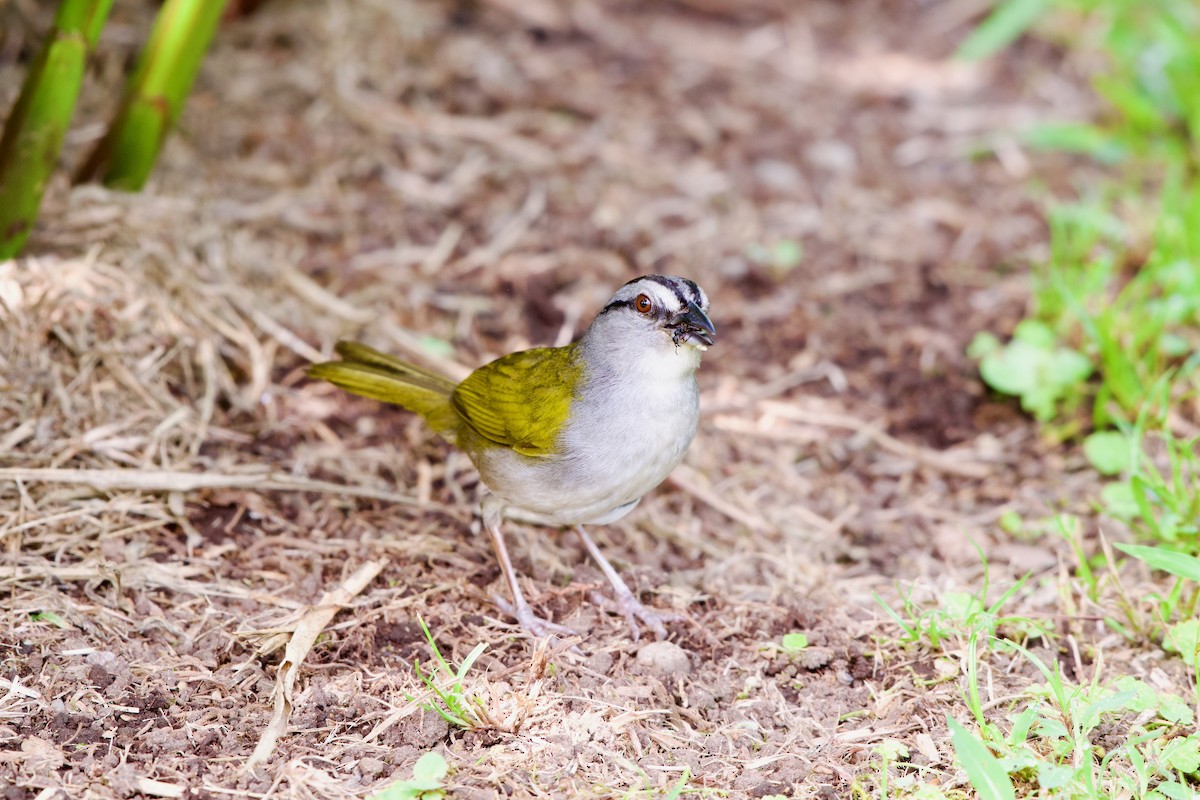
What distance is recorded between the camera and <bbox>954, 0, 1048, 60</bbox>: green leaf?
29.5 ft

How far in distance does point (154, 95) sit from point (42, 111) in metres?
0.71

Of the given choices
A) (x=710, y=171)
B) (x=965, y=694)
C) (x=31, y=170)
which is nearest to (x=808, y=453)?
(x=965, y=694)

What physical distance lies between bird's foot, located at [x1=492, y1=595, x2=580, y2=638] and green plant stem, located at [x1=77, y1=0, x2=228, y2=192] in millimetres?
2989

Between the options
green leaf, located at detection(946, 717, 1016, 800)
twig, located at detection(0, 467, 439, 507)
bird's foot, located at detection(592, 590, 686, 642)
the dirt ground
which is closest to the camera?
green leaf, located at detection(946, 717, 1016, 800)

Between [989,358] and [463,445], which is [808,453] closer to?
[989,358]

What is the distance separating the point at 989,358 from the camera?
6195 mm

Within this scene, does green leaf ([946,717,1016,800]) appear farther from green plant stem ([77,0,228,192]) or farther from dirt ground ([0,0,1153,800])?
green plant stem ([77,0,228,192])

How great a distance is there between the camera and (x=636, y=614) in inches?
181

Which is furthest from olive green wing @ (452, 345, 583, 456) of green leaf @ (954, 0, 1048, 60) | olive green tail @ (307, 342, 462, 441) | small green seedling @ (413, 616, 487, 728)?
green leaf @ (954, 0, 1048, 60)

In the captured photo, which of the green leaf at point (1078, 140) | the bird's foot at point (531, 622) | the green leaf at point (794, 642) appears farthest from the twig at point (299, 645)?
the green leaf at point (1078, 140)

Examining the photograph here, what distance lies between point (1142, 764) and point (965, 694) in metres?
0.62

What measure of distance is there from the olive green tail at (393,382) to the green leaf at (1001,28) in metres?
5.94

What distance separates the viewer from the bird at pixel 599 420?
4496 mm

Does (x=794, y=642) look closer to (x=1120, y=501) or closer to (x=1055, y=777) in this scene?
(x=1055, y=777)
